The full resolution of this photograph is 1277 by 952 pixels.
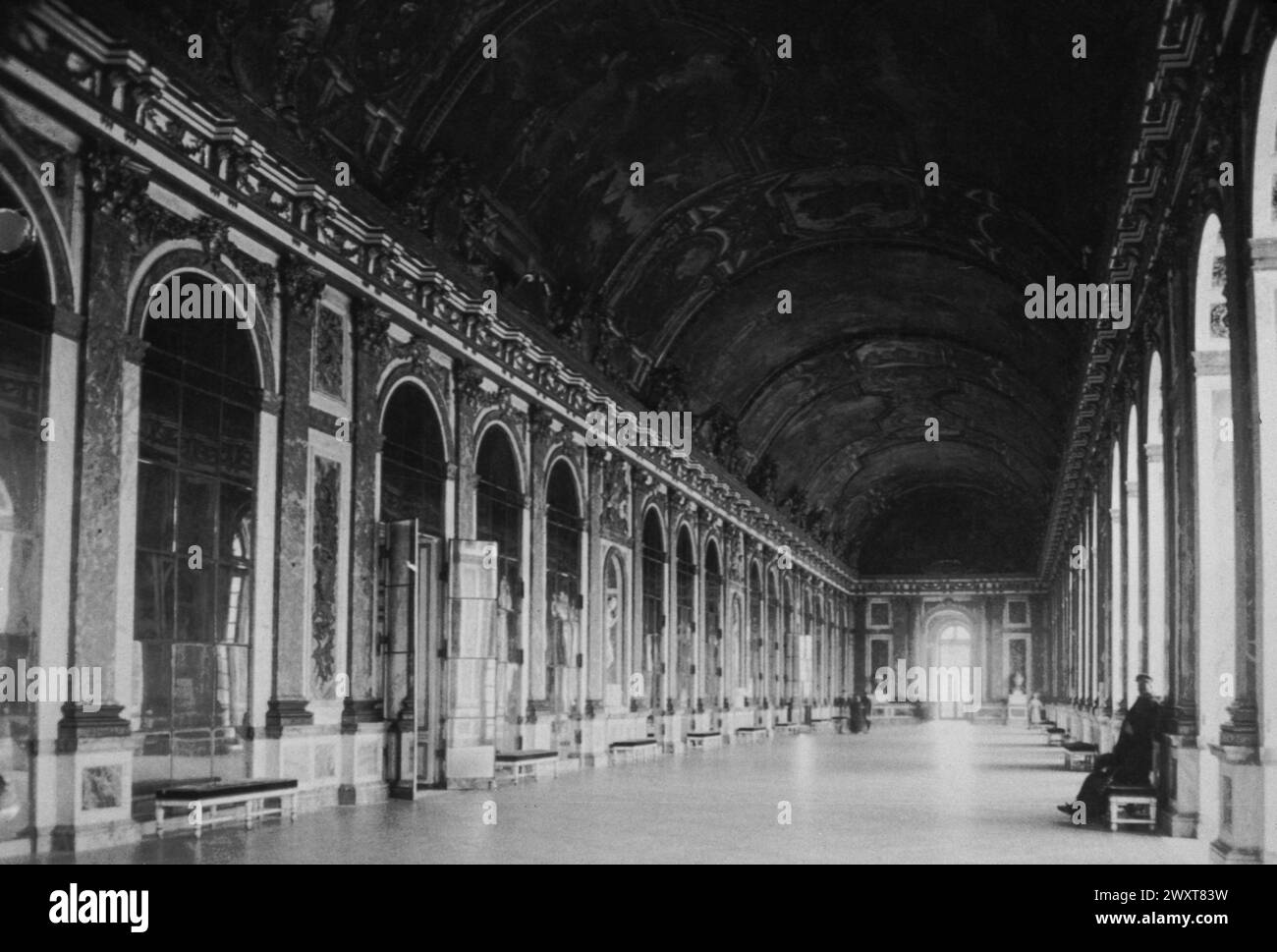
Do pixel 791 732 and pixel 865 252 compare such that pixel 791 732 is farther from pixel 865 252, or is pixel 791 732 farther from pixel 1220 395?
pixel 1220 395

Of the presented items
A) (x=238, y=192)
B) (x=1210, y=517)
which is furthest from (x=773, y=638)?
(x=238, y=192)

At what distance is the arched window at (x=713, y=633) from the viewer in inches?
1460

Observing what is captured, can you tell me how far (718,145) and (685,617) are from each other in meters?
13.8

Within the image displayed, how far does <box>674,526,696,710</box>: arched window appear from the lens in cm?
3378

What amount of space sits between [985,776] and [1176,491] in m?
9.25

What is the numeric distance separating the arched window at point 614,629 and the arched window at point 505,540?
4643mm

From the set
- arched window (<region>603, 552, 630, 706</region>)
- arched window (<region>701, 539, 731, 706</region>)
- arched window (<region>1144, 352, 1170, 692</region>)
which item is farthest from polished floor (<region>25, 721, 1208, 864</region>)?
arched window (<region>701, 539, 731, 706</region>)

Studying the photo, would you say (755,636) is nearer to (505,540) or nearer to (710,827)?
(505,540)

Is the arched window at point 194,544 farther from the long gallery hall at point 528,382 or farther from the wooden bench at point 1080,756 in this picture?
the wooden bench at point 1080,756

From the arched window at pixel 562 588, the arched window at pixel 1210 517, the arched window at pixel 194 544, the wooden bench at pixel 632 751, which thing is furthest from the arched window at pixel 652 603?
the arched window at pixel 1210 517

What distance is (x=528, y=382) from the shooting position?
23812 millimetres

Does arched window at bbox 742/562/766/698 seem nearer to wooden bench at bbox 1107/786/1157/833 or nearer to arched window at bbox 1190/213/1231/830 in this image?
wooden bench at bbox 1107/786/1157/833
